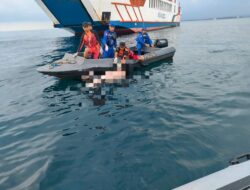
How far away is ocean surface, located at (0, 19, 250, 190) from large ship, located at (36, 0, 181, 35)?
17.5 metres

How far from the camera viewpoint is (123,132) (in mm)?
6078

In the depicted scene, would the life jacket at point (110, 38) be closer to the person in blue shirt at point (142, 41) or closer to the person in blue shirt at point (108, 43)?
the person in blue shirt at point (108, 43)

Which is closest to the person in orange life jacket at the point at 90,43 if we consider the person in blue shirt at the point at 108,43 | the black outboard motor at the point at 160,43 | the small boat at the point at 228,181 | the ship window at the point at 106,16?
the person in blue shirt at the point at 108,43

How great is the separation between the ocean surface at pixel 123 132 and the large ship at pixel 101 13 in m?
17.5

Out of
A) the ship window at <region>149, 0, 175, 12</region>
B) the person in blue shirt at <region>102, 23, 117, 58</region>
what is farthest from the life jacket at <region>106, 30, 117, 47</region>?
the ship window at <region>149, 0, 175, 12</region>

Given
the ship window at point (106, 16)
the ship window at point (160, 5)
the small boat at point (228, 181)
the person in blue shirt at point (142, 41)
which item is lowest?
the small boat at point (228, 181)

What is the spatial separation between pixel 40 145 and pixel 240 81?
7.72 metres

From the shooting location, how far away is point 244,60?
13.3 metres

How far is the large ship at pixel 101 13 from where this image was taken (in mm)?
25797

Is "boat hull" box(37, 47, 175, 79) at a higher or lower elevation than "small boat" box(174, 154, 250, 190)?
lower

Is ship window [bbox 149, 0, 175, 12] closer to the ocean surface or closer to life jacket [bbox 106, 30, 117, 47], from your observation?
life jacket [bbox 106, 30, 117, 47]

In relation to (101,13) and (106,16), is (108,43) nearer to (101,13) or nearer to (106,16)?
(101,13)

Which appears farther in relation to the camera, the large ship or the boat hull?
the large ship

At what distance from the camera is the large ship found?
25.8 m
